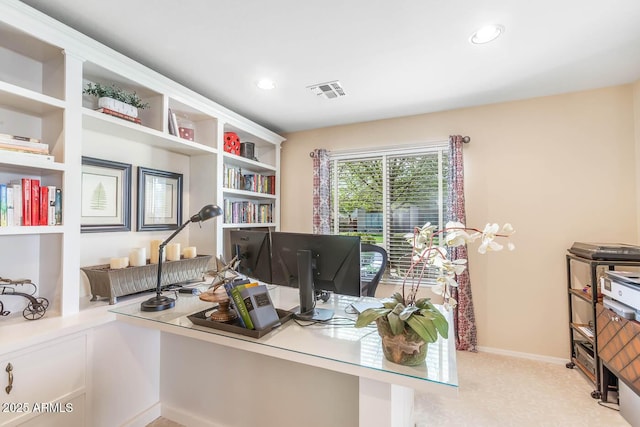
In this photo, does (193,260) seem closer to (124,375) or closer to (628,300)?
(124,375)

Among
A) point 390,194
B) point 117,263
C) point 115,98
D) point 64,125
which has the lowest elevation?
point 117,263

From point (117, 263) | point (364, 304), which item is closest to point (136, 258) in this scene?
point (117, 263)

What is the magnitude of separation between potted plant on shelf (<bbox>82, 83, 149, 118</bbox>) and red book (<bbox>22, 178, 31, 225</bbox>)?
2.24 ft

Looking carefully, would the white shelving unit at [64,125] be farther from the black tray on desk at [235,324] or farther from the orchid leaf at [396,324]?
the orchid leaf at [396,324]

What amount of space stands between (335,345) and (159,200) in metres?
2.12

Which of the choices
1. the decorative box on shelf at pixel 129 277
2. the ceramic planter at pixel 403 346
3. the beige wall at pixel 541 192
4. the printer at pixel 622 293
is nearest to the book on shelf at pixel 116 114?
the decorative box on shelf at pixel 129 277

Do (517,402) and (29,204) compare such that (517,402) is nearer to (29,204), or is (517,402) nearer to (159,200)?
(159,200)

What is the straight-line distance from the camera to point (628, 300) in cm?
187

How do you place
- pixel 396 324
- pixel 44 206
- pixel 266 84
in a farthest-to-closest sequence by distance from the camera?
pixel 266 84 → pixel 44 206 → pixel 396 324

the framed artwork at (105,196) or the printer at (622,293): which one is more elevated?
the framed artwork at (105,196)

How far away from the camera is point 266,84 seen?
2508mm

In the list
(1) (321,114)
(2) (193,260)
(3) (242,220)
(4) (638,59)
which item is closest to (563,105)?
(4) (638,59)

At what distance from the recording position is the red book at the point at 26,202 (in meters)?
1.55

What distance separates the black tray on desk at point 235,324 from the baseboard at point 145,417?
3.03 feet
